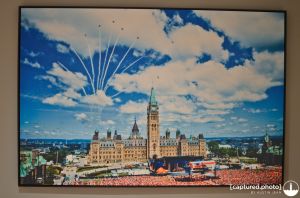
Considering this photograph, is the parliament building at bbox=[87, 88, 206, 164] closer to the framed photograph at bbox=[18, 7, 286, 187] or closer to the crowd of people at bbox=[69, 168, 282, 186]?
the framed photograph at bbox=[18, 7, 286, 187]

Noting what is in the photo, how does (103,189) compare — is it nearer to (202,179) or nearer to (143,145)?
(143,145)

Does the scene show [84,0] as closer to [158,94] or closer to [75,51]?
[75,51]

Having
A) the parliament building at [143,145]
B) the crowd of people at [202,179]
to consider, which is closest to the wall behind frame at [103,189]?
the crowd of people at [202,179]

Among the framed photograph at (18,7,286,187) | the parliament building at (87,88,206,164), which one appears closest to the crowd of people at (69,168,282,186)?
the framed photograph at (18,7,286,187)

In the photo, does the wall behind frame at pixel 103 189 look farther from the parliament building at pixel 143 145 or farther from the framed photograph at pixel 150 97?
the parliament building at pixel 143 145

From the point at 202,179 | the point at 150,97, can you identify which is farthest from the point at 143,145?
the point at 202,179
